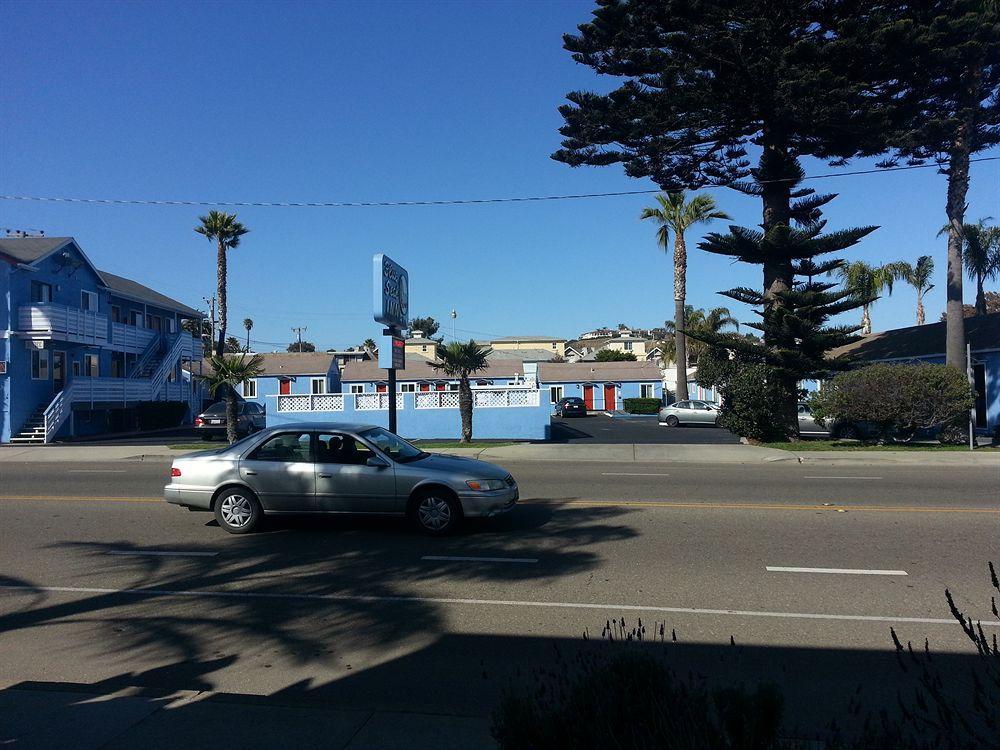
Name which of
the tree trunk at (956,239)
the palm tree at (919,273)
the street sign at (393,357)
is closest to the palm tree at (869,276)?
the palm tree at (919,273)

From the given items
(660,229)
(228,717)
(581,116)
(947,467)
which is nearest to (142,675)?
(228,717)

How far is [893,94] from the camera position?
2152 cm

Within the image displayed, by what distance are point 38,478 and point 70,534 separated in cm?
792

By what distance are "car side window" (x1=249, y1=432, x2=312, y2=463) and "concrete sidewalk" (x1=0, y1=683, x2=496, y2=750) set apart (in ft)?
16.1

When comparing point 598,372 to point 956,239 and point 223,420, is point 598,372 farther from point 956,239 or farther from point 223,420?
point 956,239

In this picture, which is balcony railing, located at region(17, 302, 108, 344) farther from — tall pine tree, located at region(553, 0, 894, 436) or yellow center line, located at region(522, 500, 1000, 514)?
yellow center line, located at region(522, 500, 1000, 514)

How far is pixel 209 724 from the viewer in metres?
3.90

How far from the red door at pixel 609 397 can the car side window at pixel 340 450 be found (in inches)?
1859

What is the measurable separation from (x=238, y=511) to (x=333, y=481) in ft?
4.55

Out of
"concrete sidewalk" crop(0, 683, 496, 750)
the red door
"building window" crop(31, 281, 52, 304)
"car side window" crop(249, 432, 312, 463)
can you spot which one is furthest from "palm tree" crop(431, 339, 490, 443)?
the red door

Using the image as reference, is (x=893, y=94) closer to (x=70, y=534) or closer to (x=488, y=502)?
(x=488, y=502)

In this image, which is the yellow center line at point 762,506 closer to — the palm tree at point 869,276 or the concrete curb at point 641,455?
the concrete curb at point 641,455

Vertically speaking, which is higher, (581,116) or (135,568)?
(581,116)

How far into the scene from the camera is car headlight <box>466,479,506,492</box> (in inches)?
348
